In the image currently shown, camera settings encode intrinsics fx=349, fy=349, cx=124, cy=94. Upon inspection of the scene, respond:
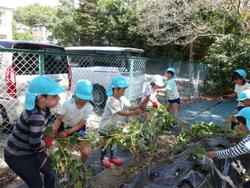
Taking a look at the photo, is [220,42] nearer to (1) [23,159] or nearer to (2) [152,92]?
(2) [152,92]

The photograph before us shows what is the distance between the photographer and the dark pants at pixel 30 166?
121 inches

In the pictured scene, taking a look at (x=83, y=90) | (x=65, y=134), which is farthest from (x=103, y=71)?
(x=65, y=134)

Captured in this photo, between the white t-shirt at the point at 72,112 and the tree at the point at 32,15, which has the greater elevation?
the tree at the point at 32,15

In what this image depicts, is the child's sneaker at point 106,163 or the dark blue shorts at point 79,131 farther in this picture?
the child's sneaker at point 106,163

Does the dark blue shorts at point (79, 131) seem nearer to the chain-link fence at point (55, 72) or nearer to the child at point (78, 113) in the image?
the child at point (78, 113)

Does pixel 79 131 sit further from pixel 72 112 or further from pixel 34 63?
pixel 34 63

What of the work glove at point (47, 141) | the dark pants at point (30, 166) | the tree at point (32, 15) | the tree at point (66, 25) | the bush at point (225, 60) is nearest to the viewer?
the dark pants at point (30, 166)

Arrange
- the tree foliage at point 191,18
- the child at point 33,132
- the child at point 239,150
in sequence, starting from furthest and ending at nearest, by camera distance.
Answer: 1. the tree foliage at point 191,18
2. the child at point 239,150
3. the child at point 33,132

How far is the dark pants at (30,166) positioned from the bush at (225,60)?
37.1ft

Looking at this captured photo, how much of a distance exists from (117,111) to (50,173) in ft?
5.24

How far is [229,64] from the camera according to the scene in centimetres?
1359

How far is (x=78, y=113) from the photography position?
419 centimetres

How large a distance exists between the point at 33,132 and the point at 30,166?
384mm

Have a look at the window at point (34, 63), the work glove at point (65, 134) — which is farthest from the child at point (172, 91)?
the work glove at point (65, 134)
